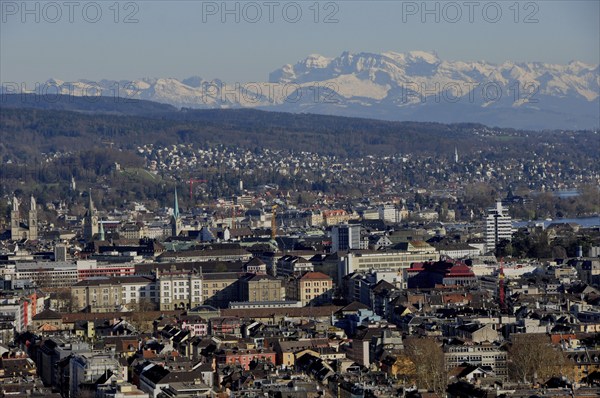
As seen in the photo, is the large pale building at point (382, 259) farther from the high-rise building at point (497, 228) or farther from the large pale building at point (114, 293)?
the high-rise building at point (497, 228)

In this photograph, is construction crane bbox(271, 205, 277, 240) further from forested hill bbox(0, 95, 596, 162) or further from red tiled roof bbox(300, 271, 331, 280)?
forested hill bbox(0, 95, 596, 162)

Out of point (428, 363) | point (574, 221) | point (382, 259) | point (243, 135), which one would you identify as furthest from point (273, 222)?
point (243, 135)

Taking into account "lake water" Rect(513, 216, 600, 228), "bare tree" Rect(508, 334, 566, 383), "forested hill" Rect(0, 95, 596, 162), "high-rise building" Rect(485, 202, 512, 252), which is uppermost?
"forested hill" Rect(0, 95, 596, 162)

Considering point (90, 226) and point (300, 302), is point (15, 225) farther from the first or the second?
point (300, 302)

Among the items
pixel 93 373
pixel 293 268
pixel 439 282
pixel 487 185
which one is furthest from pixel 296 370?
pixel 487 185

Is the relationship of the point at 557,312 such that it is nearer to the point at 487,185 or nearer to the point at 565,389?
the point at 565,389

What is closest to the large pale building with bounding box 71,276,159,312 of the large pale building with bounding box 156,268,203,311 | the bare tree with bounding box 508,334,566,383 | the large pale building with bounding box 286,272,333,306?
the large pale building with bounding box 156,268,203,311
